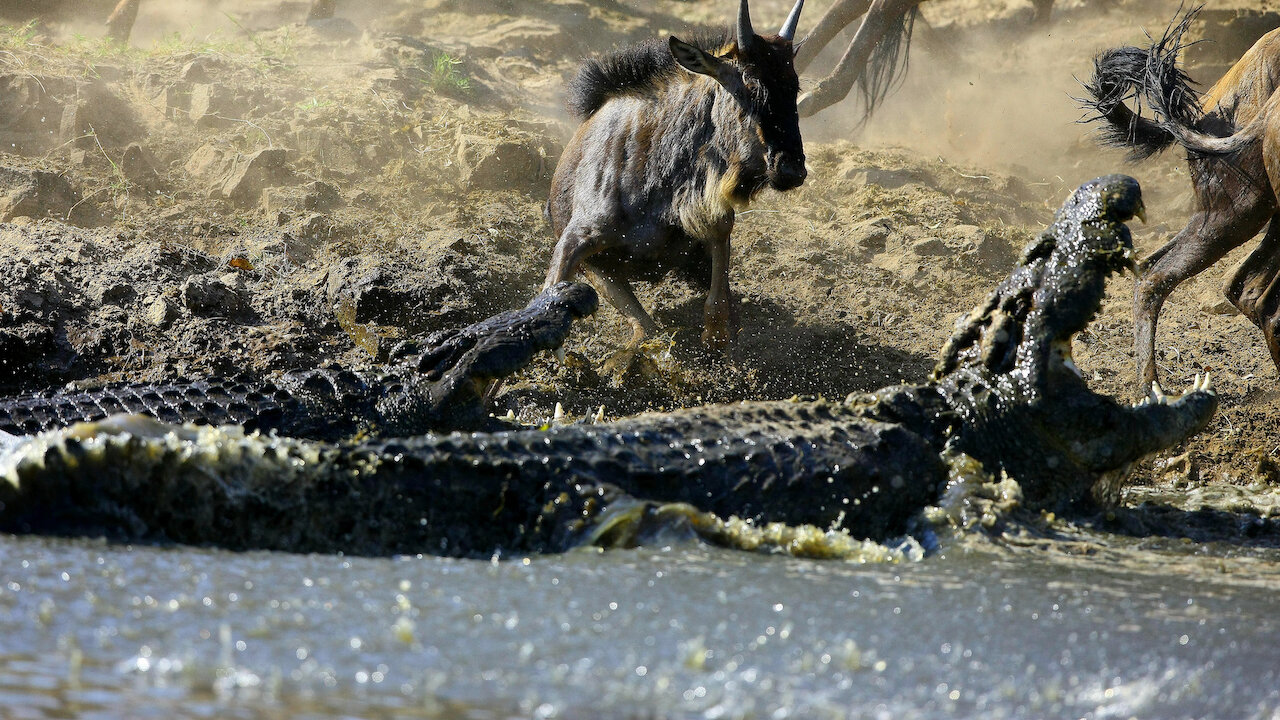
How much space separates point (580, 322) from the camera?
20.4 ft

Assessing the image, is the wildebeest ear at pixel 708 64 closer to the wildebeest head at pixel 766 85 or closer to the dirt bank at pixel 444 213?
the wildebeest head at pixel 766 85

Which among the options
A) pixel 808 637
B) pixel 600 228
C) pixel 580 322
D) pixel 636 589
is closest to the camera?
pixel 808 637

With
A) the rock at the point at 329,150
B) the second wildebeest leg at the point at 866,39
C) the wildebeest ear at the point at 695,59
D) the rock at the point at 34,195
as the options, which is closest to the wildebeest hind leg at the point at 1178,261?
the wildebeest ear at the point at 695,59

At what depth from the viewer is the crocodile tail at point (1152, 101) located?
17.6 ft

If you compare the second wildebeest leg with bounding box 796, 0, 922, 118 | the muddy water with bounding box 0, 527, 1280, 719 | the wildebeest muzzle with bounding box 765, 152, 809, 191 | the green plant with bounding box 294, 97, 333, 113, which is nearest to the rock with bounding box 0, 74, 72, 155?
the green plant with bounding box 294, 97, 333, 113

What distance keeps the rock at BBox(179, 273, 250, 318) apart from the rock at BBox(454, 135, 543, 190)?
2048 mm

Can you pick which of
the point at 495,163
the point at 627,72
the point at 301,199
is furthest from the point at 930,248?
the point at 301,199

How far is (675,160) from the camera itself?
18.4 ft

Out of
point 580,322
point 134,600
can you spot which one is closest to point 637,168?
point 580,322

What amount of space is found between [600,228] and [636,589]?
3.31 m

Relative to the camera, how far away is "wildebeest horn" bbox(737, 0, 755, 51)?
5.17 metres

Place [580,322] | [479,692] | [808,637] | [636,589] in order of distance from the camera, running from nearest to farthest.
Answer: [479,692]
[808,637]
[636,589]
[580,322]

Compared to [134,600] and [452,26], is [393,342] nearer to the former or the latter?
[134,600]

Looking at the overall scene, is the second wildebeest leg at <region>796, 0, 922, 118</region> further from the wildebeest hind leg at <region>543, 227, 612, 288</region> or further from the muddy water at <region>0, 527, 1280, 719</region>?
the muddy water at <region>0, 527, 1280, 719</region>
